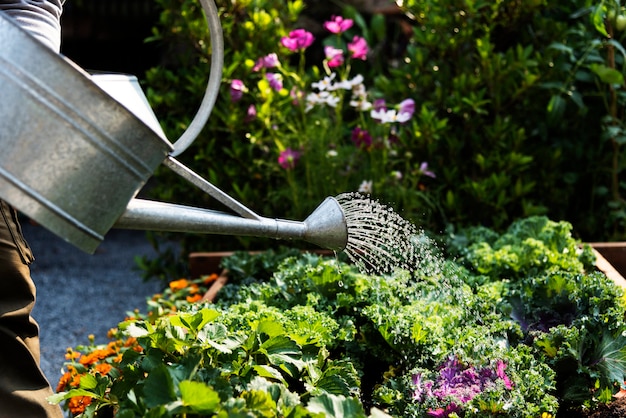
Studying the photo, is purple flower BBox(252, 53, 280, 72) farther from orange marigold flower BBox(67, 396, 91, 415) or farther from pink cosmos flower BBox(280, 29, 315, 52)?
orange marigold flower BBox(67, 396, 91, 415)

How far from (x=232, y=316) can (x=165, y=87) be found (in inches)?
84.4

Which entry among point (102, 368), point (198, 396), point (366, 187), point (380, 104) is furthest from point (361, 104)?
point (198, 396)

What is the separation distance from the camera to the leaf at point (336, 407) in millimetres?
1571

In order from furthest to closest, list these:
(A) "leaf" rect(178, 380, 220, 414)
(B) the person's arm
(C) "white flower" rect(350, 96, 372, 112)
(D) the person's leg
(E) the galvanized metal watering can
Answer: (C) "white flower" rect(350, 96, 372, 112), (D) the person's leg, (B) the person's arm, (A) "leaf" rect(178, 380, 220, 414), (E) the galvanized metal watering can

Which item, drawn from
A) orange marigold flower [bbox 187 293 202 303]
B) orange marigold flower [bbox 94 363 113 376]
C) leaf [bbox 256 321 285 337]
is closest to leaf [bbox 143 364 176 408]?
leaf [bbox 256 321 285 337]

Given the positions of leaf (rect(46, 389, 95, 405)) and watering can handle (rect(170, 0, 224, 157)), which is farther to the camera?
leaf (rect(46, 389, 95, 405))

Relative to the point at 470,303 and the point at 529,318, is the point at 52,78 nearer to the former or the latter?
the point at 470,303

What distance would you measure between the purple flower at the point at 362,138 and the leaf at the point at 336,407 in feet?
6.97

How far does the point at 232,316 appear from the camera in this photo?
7.27 ft

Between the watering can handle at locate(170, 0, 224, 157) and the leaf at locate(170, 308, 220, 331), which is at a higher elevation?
the watering can handle at locate(170, 0, 224, 157)

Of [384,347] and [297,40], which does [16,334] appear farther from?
[297,40]

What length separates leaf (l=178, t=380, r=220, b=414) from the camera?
4.94 ft

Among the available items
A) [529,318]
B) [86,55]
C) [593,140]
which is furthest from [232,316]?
[86,55]

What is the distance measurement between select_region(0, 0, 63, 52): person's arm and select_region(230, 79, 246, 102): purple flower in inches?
68.7
